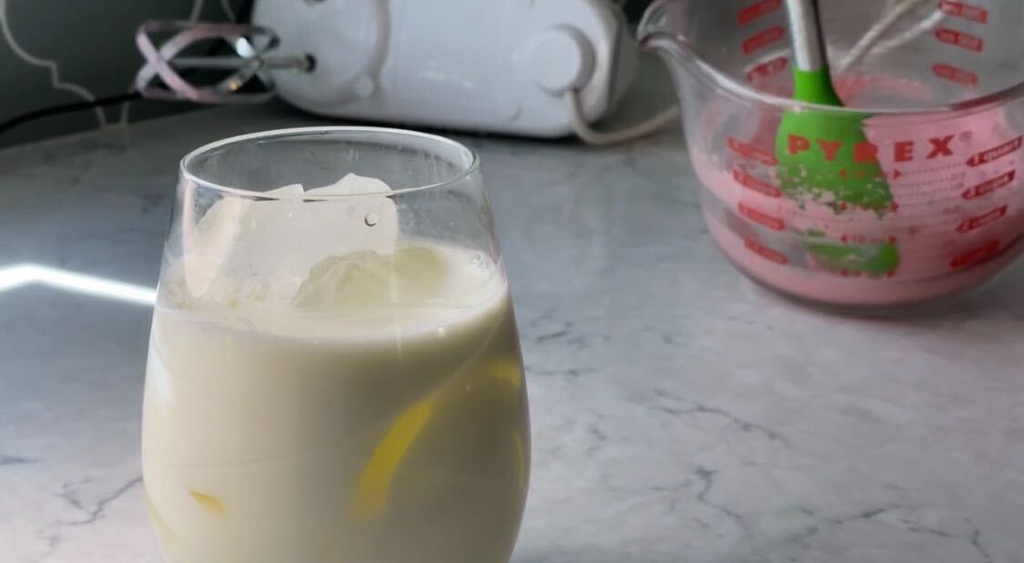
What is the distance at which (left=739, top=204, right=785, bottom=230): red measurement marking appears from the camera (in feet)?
1.98

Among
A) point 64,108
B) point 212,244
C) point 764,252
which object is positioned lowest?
point 64,108

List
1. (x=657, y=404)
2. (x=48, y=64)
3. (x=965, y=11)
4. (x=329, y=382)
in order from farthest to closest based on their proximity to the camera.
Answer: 1. (x=48, y=64)
2. (x=965, y=11)
3. (x=657, y=404)
4. (x=329, y=382)

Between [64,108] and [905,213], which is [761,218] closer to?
[905,213]

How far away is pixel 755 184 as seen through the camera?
609mm

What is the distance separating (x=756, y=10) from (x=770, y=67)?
1.5 inches

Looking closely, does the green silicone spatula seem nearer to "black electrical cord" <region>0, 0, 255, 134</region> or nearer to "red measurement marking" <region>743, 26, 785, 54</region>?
"red measurement marking" <region>743, 26, 785, 54</region>

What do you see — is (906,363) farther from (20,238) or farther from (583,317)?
(20,238)

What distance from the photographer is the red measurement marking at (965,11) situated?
70cm

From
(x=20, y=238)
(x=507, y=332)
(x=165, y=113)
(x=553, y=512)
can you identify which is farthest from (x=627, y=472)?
(x=165, y=113)

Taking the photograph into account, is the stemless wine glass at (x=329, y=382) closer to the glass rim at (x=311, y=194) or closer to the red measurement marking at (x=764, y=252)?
the glass rim at (x=311, y=194)

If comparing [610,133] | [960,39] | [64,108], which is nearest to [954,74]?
[960,39]

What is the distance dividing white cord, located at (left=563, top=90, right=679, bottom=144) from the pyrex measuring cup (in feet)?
0.66

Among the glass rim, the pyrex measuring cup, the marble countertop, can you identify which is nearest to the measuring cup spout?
the pyrex measuring cup

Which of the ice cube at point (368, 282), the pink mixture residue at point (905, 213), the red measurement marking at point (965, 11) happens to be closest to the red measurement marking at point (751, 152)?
the pink mixture residue at point (905, 213)
